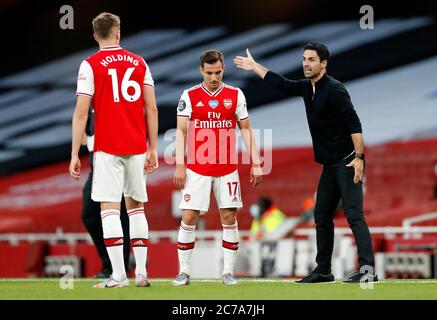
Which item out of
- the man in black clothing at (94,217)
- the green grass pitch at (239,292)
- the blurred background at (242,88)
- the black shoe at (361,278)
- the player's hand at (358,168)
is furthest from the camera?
the blurred background at (242,88)

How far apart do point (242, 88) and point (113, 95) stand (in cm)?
1580

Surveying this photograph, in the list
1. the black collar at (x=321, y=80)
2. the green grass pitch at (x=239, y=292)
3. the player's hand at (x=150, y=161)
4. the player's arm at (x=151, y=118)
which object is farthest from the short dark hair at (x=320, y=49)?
the green grass pitch at (x=239, y=292)

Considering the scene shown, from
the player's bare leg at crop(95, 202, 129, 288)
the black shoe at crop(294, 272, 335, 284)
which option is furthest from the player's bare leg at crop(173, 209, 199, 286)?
the black shoe at crop(294, 272, 335, 284)

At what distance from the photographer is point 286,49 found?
21547mm

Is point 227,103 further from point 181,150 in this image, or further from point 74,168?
point 74,168

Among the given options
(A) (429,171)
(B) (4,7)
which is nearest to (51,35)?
(B) (4,7)

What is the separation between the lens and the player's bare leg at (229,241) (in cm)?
684

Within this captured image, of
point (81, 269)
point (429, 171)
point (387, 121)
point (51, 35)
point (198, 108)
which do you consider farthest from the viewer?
point (51, 35)

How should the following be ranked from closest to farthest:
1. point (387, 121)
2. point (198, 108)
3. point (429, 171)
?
point (198, 108) → point (429, 171) → point (387, 121)

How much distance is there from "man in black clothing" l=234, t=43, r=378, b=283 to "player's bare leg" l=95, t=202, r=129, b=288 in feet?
4.72

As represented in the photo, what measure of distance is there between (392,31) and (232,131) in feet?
48.5

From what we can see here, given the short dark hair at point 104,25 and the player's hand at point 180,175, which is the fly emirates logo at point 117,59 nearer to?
the short dark hair at point 104,25

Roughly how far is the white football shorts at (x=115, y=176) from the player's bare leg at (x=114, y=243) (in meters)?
0.08

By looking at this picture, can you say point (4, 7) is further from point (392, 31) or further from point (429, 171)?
point (429, 171)
